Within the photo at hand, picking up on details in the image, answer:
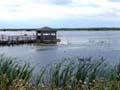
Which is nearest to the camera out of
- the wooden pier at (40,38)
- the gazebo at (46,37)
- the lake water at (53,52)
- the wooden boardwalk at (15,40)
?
the lake water at (53,52)

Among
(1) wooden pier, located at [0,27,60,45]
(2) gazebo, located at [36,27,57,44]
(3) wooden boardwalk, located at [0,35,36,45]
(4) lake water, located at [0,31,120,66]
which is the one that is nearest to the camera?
(4) lake water, located at [0,31,120,66]

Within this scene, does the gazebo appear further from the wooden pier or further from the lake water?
the lake water

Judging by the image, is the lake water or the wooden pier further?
the wooden pier

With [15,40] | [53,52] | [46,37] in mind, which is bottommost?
[53,52]

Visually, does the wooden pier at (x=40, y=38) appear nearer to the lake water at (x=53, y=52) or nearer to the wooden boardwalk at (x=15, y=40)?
the wooden boardwalk at (x=15, y=40)

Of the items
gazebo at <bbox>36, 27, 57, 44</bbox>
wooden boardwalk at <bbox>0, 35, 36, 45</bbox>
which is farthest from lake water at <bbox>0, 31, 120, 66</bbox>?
wooden boardwalk at <bbox>0, 35, 36, 45</bbox>

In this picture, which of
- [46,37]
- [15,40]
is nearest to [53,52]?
[46,37]

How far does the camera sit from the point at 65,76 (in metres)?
11.0

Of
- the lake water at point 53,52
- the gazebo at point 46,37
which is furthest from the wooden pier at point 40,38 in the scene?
the lake water at point 53,52

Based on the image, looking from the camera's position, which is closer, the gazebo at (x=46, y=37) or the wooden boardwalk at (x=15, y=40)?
the gazebo at (x=46, y=37)

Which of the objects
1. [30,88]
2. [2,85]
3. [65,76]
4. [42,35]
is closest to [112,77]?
[65,76]

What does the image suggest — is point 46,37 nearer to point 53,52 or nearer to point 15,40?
point 15,40

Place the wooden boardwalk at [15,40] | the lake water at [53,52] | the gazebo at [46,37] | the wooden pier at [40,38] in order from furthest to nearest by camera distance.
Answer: the wooden boardwalk at [15,40]
the gazebo at [46,37]
the wooden pier at [40,38]
the lake water at [53,52]

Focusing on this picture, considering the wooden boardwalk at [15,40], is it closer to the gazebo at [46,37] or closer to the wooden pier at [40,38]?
the wooden pier at [40,38]
